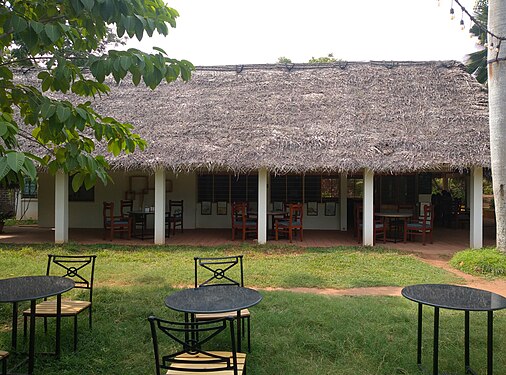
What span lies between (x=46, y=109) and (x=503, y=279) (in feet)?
23.3

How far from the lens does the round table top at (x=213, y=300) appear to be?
2.95m

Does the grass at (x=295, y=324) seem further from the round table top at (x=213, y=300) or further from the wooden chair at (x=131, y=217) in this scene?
the wooden chair at (x=131, y=217)

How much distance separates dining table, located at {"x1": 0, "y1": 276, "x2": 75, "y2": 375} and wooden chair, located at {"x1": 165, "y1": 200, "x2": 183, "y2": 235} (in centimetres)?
715

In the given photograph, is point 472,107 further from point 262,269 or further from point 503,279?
point 262,269

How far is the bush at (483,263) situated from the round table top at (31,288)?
6.59 metres

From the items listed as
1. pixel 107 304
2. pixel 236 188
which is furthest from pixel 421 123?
pixel 107 304

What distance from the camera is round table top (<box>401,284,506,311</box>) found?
2980mm

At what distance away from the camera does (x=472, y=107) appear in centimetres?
1000

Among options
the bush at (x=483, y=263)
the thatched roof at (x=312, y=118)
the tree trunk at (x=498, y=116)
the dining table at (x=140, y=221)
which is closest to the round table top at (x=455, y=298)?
the bush at (x=483, y=263)

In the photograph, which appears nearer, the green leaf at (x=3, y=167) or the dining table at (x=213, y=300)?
the green leaf at (x=3, y=167)

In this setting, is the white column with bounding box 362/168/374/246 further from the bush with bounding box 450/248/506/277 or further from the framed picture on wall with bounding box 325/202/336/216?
the framed picture on wall with bounding box 325/202/336/216

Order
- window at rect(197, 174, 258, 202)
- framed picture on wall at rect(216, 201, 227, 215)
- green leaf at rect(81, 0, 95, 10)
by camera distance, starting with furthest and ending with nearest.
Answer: framed picture on wall at rect(216, 201, 227, 215)
window at rect(197, 174, 258, 202)
green leaf at rect(81, 0, 95, 10)

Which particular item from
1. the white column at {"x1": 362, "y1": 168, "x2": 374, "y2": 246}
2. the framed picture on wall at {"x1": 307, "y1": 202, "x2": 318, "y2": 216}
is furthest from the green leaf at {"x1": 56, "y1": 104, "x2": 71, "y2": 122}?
the framed picture on wall at {"x1": 307, "y1": 202, "x2": 318, "y2": 216}

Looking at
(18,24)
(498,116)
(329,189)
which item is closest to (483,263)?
(498,116)
